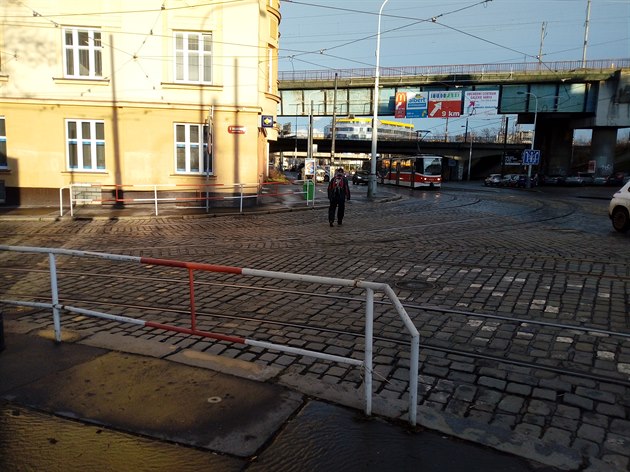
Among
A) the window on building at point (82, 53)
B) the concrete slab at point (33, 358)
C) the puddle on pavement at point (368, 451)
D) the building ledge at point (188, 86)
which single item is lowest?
the concrete slab at point (33, 358)

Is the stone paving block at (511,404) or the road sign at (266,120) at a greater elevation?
the road sign at (266,120)

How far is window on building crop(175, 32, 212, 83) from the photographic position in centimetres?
2136

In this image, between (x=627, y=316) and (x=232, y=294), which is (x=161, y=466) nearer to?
(x=232, y=294)

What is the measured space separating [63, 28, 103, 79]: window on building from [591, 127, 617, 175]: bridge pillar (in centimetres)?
4703

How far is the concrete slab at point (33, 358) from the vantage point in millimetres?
4277

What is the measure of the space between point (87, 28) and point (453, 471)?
22.7 meters

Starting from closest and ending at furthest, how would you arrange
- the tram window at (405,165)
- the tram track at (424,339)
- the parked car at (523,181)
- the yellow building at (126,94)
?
the tram track at (424,339), the yellow building at (126,94), the tram window at (405,165), the parked car at (523,181)

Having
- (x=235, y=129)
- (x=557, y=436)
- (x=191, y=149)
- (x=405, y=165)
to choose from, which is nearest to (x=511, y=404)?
(x=557, y=436)

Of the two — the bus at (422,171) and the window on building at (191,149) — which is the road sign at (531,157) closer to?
the bus at (422,171)

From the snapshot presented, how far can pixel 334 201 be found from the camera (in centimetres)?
1535

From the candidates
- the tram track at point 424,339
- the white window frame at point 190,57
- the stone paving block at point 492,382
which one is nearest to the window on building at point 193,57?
the white window frame at point 190,57

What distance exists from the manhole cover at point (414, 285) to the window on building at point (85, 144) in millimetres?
17432

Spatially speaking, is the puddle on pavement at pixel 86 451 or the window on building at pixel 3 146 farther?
the window on building at pixel 3 146

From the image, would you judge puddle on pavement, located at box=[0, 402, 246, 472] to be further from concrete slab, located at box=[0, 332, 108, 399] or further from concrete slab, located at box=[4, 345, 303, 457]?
concrete slab, located at box=[0, 332, 108, 399]
